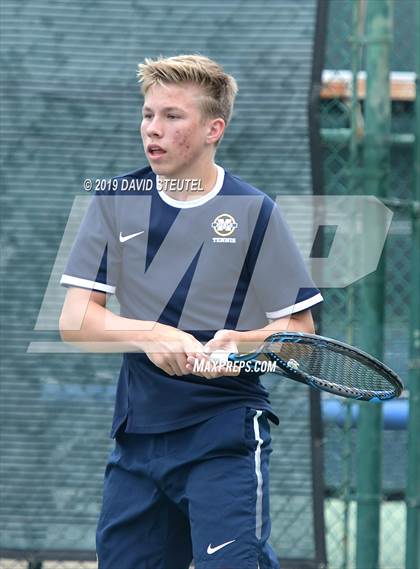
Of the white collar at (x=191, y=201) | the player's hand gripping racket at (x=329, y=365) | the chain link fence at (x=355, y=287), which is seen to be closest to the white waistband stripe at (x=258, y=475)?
the player's hand gripping racket at (x=329, y=365)

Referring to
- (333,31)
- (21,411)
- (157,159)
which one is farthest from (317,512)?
(333,31)

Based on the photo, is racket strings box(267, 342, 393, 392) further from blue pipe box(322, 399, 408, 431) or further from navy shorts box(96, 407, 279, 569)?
blue pipe box(322, 399, 408, 431)

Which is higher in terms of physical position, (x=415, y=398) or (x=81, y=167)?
(x=81, y=167)

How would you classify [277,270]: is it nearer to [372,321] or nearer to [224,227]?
[224,227]

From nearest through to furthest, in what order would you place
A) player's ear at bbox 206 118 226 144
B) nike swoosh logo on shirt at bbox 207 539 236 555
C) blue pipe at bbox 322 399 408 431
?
nike swoosh logo on shirt at bbox 207 539 236 555
player's ear at bbox 206 118 226 144
blue pipe at bbox 322 399 408 431

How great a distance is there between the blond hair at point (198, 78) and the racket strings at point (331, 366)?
0.72 metres

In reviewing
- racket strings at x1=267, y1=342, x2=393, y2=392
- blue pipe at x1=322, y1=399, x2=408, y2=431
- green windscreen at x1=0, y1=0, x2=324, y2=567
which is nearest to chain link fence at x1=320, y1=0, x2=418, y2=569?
blue pipe at x1=322, y1=399, x2=408, y2=431

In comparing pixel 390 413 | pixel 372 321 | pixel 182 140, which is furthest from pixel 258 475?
pixel 390 413

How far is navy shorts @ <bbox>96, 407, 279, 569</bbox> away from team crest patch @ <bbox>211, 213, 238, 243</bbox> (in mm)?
467

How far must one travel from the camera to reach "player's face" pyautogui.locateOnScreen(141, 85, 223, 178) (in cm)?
329

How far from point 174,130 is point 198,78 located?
0.16 metres

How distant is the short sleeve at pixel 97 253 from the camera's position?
3.28m

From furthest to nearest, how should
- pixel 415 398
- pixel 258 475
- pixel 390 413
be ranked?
pixel 390 413 < pixel 415 398 < pixel 258 475

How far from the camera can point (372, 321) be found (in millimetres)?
4434
